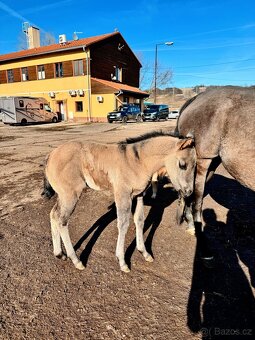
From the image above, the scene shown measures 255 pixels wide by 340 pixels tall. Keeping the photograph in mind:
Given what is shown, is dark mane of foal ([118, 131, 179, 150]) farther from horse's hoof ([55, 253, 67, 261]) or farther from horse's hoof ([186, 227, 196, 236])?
horse's hoof ([186, 227, 196, 236])

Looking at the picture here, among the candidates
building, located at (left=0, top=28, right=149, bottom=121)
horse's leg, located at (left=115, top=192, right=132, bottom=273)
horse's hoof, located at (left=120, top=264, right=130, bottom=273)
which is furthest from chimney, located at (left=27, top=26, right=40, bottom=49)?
horse's hoof, located at (left=120, top=264, right=130, bottom=273)

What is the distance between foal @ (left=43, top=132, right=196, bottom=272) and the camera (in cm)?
284

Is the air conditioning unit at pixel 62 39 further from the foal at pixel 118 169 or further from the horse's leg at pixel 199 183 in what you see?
the horse's leg at pixel 199 183

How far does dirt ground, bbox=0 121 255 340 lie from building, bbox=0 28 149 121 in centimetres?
2684

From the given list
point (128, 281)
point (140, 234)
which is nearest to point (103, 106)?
point (140, 234)

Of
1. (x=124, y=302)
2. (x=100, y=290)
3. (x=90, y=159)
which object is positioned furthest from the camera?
(x=90, y=159)

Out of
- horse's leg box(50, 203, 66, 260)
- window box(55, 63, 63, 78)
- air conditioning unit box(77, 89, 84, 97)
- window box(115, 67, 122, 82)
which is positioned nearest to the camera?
horse's leg box(50, 203, 66, 260)

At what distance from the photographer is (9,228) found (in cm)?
404

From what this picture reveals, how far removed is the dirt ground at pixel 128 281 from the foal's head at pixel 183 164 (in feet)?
3.54

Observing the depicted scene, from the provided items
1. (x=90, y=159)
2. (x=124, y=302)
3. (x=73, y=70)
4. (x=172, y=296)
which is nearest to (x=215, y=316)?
(x=172, y=296)

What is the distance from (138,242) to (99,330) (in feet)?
4.17

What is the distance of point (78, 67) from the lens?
30047mm

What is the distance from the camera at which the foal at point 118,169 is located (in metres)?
2.84

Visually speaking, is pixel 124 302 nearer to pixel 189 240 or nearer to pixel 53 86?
pixel 189 240
